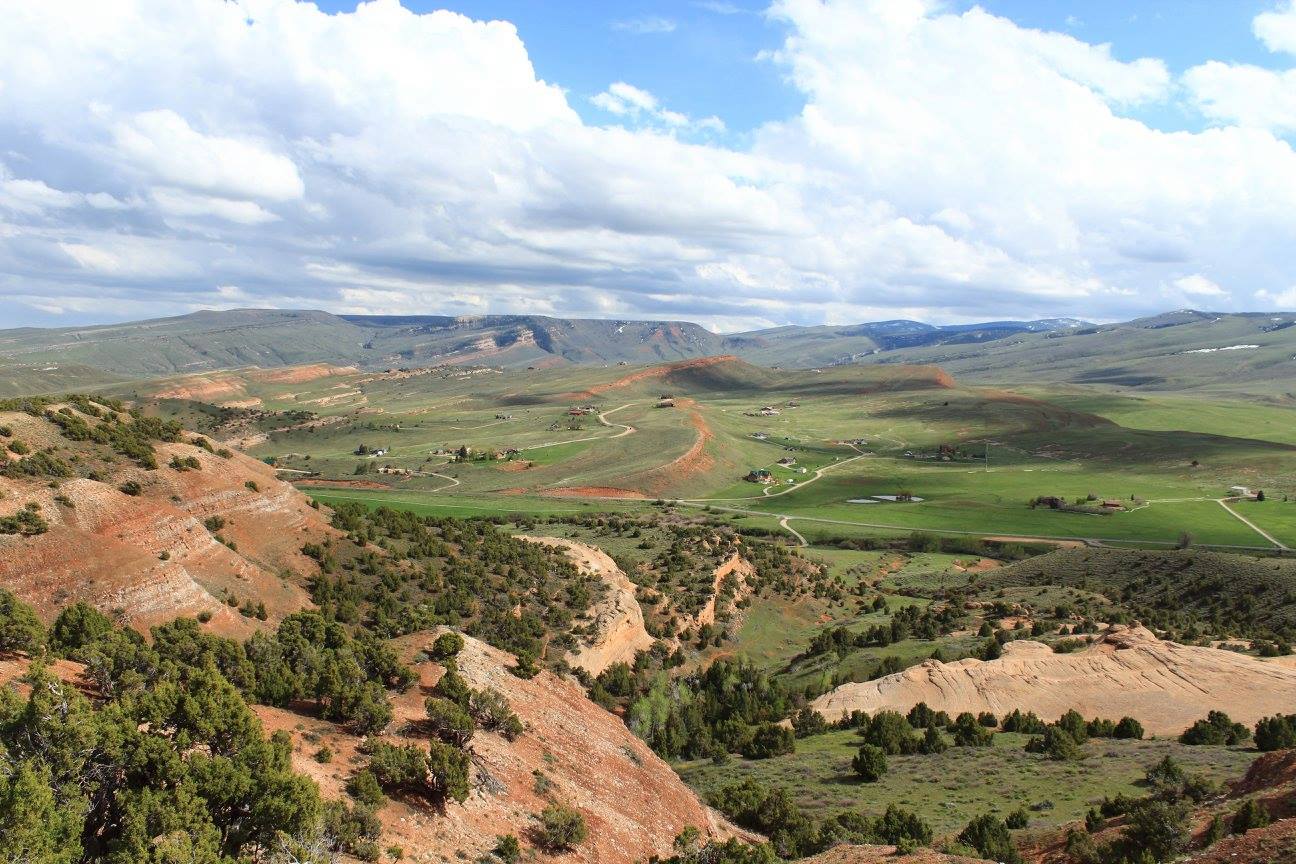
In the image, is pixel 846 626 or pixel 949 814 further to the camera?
pixel 846 626

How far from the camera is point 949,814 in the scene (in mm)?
29344

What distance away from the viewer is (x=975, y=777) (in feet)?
109

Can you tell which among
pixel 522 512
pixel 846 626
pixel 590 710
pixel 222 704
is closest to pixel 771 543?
pixel 846 626

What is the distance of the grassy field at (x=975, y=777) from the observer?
2964cm

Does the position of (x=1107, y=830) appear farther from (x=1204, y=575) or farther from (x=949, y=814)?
Answer: (x=1204, y=575)

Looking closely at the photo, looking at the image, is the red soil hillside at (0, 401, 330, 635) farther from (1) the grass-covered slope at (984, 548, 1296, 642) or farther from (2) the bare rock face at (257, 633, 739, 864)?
(1) the grass-covered slope at (984, 548, 1296, 642)

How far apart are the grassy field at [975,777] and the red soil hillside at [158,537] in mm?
24108

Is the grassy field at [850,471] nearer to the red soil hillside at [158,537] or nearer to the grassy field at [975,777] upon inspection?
the red soil hillside at [158,537]

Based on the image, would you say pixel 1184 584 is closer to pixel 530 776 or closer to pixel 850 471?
pixel 530 776

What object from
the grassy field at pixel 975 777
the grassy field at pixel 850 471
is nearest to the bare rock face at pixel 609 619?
the grassy field at pixel 975 777

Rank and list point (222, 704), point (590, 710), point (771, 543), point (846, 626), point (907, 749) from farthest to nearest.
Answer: point (771, 543) → point (846, 626) → point (907, 749) → point (590, 710) → point (222, 704)

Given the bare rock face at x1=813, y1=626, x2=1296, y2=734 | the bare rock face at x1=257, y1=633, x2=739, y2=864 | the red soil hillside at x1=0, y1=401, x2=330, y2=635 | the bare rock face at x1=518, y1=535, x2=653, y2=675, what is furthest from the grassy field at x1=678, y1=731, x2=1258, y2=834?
the red soil hillside at x1=0, y1=401, x2=330, y2=635

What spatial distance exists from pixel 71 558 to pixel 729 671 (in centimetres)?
3909

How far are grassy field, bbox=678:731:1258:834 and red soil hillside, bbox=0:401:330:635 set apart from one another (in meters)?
24.1
